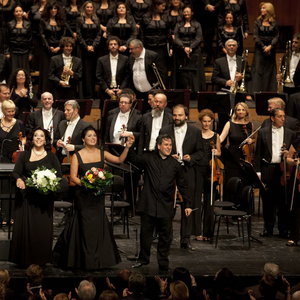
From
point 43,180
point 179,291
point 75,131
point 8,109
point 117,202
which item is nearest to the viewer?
point 179,291

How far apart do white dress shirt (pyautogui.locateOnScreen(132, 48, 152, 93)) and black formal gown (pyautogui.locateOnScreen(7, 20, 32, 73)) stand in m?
1.86

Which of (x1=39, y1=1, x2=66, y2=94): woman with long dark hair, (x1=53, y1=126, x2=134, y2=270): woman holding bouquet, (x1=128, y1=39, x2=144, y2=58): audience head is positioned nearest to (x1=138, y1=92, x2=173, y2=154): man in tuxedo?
(x1=53, y1=126, x2=134, y2=270): woman holding bouquet

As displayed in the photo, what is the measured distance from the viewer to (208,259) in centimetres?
909

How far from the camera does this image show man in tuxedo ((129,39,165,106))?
12.2 m

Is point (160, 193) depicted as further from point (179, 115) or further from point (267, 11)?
point (267, 11)

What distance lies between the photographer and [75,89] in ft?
42.2

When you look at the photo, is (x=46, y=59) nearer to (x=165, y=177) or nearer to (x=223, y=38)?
(x=223, y=38)

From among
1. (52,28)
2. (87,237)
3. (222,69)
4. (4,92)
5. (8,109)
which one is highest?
(52,28)

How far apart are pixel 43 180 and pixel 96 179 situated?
49cm

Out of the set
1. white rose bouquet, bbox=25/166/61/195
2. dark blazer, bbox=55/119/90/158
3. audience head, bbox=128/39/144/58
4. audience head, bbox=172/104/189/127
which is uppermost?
audience head, bbox=128/39/144/58

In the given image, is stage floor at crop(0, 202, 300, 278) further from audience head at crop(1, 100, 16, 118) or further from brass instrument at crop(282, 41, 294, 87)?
brass instrument at crop(282, 41, 294, 87)

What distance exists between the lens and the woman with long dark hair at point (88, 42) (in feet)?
42.5

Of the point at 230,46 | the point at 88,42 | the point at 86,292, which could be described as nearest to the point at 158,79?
the point at 230,46

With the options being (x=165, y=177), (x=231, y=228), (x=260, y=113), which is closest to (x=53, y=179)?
(x=165, y=177)
